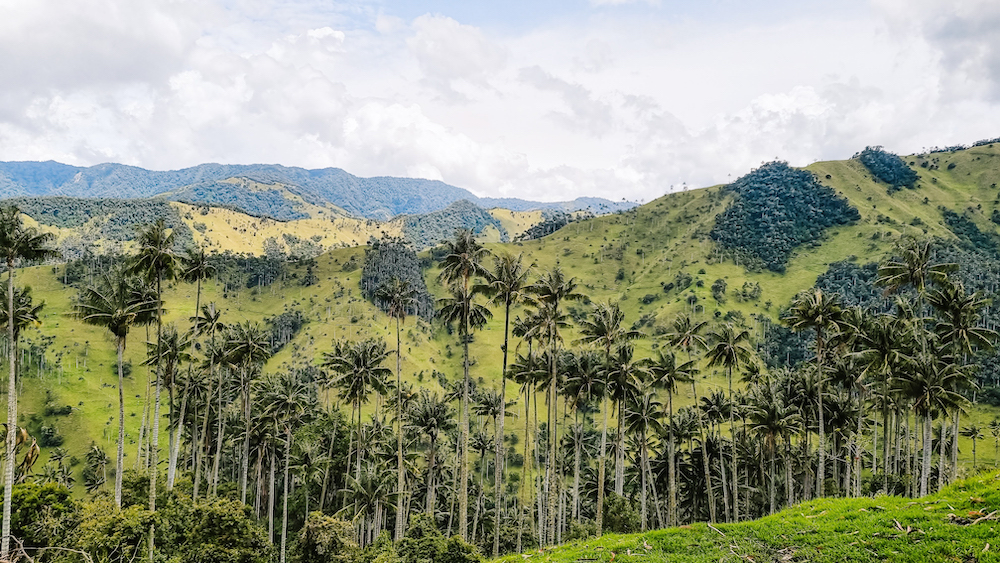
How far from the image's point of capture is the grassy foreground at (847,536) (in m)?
16.1

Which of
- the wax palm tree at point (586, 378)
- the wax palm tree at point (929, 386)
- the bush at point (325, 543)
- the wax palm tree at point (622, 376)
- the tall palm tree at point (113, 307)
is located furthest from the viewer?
the wax palm tree at point (586, 378)

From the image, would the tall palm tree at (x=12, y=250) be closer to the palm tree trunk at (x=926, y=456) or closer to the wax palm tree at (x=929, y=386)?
the wax palm tree at (x=929, y=386)

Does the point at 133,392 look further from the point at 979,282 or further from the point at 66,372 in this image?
the point at 979,282

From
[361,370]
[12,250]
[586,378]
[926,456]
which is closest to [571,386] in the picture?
[586,378]

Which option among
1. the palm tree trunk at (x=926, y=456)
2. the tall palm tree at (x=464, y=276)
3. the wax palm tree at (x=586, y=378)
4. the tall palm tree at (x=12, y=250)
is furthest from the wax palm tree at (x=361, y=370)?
the palm tree trunk at (x=926, y=456)

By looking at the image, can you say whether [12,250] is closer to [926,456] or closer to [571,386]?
[571,386]

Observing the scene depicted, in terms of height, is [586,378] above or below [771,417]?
above

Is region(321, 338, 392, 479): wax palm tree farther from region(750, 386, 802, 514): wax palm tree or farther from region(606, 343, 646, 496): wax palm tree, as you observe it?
region(750, 386, 802, 514): wax palm tree

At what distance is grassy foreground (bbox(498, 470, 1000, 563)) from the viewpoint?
16.1m

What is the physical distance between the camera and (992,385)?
139 m

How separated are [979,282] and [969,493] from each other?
205191 mm

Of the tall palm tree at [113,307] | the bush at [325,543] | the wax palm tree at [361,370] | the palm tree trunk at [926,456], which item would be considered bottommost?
the bush at [325,543]

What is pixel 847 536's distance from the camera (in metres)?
19.0

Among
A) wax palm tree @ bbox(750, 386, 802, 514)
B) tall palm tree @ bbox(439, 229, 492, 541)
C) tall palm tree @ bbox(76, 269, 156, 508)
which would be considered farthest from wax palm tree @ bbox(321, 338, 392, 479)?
wax palm tree @ bbox(750, 386, 802, 514)
